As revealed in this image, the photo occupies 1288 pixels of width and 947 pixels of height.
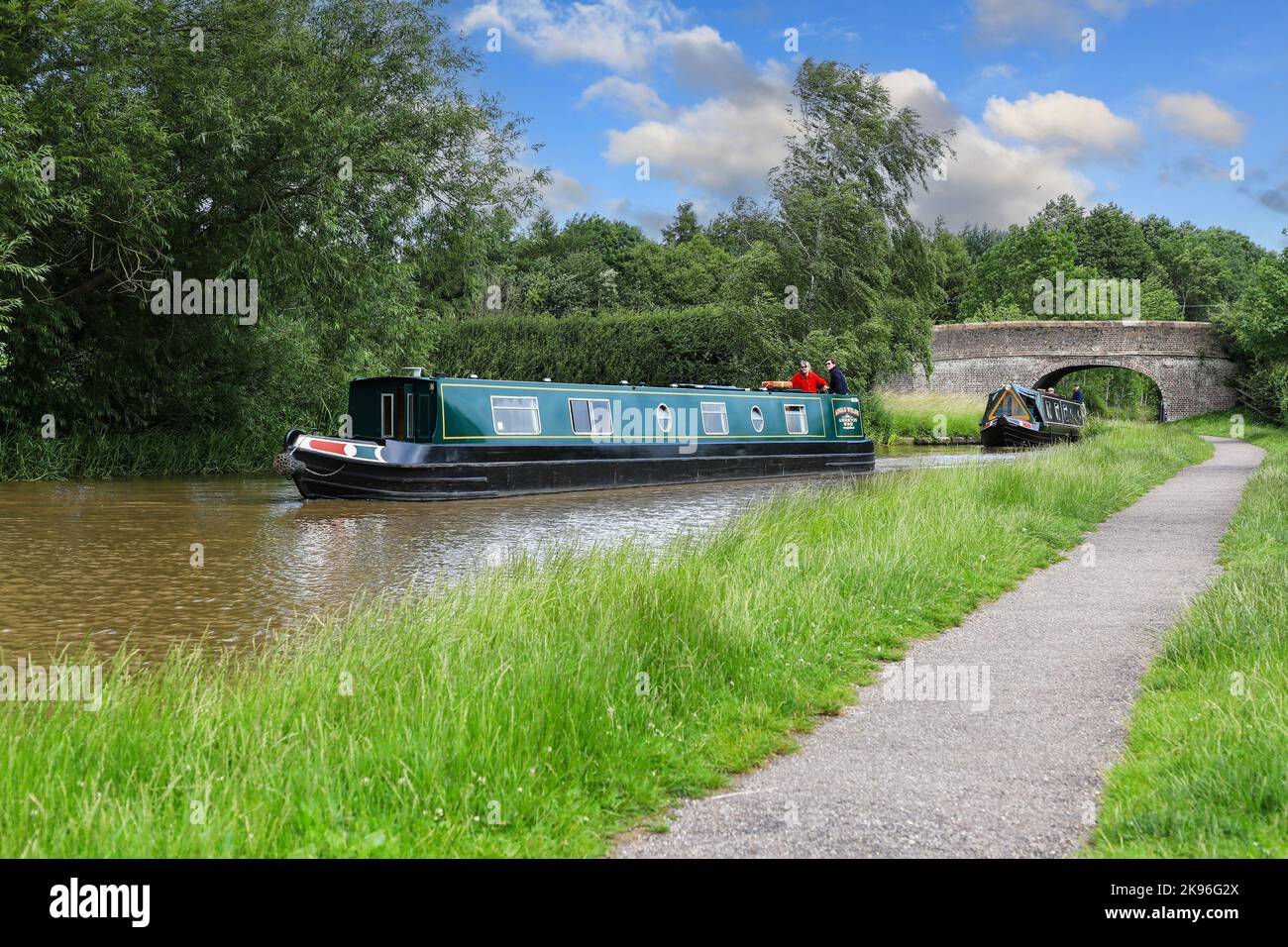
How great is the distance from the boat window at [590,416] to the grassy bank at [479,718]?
Answer: 10031 millimetres

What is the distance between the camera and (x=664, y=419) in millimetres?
17969

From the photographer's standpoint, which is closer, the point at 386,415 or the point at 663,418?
the point at 386,415

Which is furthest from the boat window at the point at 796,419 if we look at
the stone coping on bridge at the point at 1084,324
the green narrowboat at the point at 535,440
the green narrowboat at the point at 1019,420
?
the stone coping on bridge at the point at 1084,324

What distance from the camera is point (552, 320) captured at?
134 feet

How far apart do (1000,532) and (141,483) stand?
12.1 m

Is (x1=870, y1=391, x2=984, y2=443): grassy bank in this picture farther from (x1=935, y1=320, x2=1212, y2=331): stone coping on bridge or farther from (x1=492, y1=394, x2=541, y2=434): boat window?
(x1=492, y1=394, x2=541, y2=434): boat window

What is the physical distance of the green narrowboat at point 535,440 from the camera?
45.5 ft

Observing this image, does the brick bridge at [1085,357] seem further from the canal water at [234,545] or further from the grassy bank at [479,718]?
the grassy bank at [479,718]

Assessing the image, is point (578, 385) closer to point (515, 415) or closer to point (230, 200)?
point (515, 415)

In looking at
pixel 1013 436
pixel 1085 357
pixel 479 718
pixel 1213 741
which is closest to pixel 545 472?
pixel 479 718

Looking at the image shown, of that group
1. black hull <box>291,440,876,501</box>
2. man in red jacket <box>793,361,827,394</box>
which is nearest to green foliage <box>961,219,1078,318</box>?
man in red jacket <box>793,361,827,394</box>

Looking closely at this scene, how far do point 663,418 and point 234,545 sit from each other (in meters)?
9.17

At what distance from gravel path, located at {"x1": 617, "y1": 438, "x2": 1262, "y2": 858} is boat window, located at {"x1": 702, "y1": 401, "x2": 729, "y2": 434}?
40.5 feet
